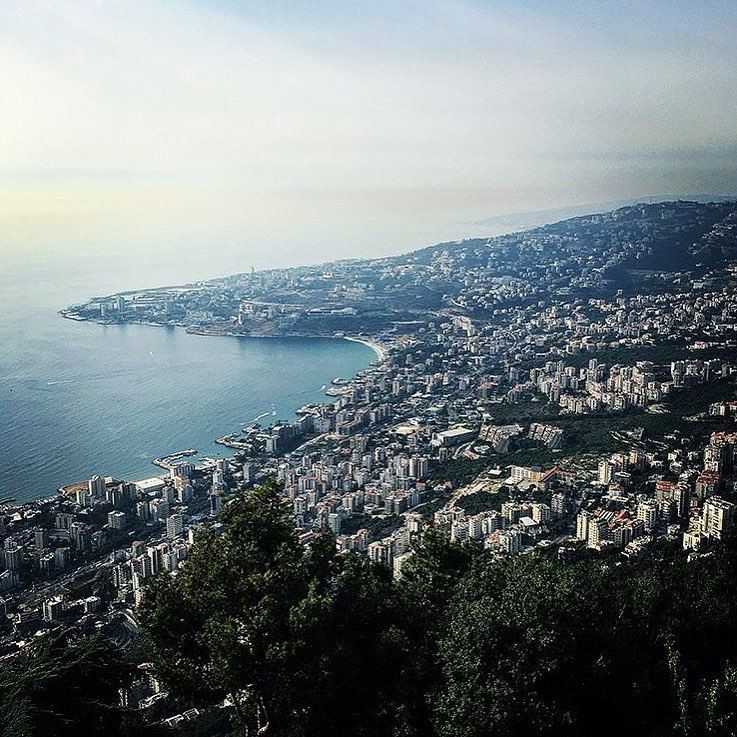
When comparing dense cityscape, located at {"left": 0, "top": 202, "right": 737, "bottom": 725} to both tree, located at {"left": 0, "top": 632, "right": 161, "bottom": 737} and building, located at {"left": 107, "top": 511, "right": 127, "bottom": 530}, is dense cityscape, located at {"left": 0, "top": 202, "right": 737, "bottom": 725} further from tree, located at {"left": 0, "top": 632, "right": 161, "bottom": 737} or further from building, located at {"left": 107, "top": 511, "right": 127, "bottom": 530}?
tree, located at {"left": 0, "top": 632, "right": 161, "bottom": 737}

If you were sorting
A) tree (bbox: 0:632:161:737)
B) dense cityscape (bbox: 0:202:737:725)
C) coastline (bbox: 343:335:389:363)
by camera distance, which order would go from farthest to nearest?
coastline (bbox: 343:335:389:363) < dense cityscape (bbox: 0:202:737:725) < tree (bbox: 0:632:161:737)

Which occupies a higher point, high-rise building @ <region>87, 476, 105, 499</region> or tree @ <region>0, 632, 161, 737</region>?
tree @ <region>0, 632, 161, 737</region>

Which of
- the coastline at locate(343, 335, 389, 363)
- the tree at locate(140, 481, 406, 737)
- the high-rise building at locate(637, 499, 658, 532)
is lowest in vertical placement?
the high-rise building at locate(637, 499, 658, 532)

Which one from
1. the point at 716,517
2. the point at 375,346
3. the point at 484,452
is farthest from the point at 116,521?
the point at 375,346

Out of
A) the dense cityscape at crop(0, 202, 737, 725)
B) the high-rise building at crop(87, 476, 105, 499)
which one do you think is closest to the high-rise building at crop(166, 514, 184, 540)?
the dense cityscape at crop(0, 202, 737, 725)

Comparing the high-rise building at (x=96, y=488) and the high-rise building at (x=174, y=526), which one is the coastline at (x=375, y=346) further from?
the high-rise building at (x=174, y=526)

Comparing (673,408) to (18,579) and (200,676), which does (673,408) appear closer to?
(18,579)
